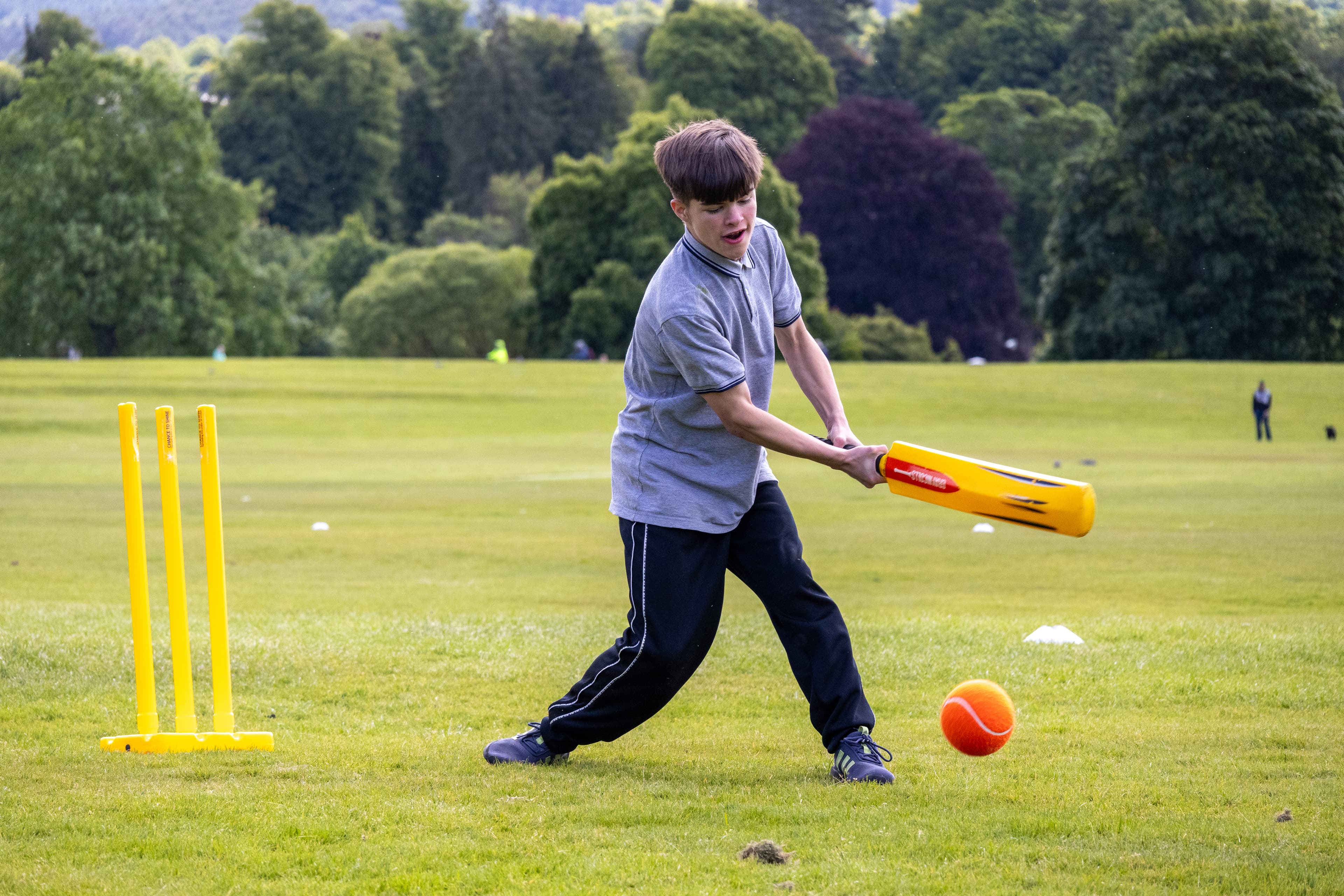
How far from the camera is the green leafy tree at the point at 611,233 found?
63375 mm

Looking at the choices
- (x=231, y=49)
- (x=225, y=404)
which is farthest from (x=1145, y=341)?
(x=231, y=49)

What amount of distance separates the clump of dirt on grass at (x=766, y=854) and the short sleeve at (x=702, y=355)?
60.5 inches

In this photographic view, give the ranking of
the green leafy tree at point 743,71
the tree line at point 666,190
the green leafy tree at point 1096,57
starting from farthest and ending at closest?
the green leafy tree at point 1096,57 < the green leafy tree at point 743,71 < the tree line at point 666,190

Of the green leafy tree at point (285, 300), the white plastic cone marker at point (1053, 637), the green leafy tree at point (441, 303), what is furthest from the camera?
the green leafy tree at point (441, 303)

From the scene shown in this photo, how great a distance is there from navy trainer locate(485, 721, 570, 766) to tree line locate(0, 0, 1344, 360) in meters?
45.1

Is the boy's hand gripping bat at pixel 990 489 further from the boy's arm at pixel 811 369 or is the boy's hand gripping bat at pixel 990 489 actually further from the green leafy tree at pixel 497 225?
the green leafy tree at pixel 497 225

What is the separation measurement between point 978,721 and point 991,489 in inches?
44.5

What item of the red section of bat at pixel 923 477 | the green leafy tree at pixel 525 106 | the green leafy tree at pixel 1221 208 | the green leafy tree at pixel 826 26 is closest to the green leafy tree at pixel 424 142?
the green leafy tree at pixel 525 106

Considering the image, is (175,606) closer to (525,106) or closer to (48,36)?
(48,36)

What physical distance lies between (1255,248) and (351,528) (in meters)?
51.7

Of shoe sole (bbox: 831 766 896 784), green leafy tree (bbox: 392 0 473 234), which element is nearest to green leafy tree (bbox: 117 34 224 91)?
green leafy tree (bbox: 392 0 473 234)

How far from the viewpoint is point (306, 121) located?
10975 centimetres

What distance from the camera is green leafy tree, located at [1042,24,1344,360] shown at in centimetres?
5962

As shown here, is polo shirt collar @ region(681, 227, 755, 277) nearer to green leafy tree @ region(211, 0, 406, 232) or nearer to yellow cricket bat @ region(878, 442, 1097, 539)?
yellow cricket bat @ region(878, 442, 1097, 539)
